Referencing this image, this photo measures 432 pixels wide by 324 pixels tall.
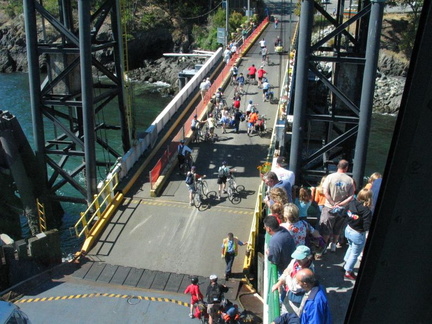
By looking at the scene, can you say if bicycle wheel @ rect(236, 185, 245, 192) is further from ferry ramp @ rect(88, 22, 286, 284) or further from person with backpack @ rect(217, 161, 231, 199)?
person with backpack @ rect(217, 161, 231, 199)

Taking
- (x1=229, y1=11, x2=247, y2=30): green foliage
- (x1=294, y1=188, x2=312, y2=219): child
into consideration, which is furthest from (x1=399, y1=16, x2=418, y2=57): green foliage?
(x1=294, y1=188, x2=312, y2=219): child

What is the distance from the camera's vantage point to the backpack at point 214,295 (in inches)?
409

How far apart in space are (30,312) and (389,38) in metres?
52.2

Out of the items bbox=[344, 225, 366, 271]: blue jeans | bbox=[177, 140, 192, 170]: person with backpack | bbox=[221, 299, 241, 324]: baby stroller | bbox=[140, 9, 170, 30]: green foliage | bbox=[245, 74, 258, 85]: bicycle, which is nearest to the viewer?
bbox=[344, 225, 366, 271]: blue jeans

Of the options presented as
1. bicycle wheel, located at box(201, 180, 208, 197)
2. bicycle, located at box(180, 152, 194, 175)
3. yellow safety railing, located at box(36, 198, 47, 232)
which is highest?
bicycle, located at box(180, 152, 194, 175)

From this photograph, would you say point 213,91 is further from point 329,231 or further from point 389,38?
point 389,38

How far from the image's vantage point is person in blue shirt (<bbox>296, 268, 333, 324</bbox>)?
17.7 ft

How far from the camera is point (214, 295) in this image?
10.4 m

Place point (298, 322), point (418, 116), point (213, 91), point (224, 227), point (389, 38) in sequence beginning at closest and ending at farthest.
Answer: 1. point (418, 116)
2. point (298, 322)
3. point (224, 227)
4. point (213, 91)
5. point (389, 38)

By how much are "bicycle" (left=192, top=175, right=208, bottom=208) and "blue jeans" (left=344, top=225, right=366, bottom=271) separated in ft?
26.2

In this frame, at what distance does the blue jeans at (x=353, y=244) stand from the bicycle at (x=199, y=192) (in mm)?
7990

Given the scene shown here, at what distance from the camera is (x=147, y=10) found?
226 feet

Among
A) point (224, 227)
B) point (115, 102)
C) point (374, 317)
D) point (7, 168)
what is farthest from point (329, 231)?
point (115, 102)

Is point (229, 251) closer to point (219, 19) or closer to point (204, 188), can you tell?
point (204, 188)
